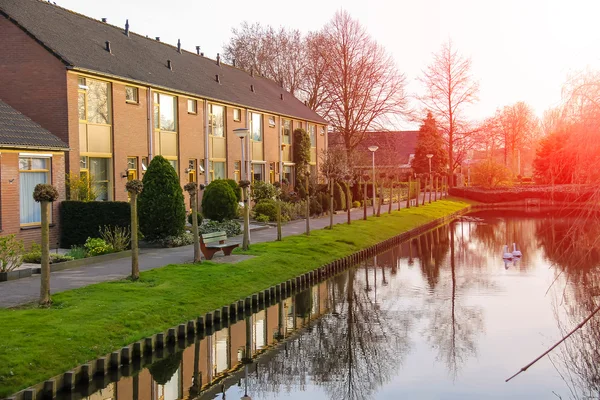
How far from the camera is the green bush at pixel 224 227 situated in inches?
1080

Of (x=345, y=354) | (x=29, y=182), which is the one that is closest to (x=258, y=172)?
(x=29, y=182)

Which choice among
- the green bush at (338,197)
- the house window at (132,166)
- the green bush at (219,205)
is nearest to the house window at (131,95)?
the house window at (132,166)

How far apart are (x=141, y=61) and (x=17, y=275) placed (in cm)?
1734

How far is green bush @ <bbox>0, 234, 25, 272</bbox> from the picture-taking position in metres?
16.5

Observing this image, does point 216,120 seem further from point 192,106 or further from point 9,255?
point 9,255

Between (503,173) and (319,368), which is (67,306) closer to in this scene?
(319,368)

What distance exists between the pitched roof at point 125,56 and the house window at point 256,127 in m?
0.63

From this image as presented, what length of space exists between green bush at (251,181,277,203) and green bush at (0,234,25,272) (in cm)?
2070

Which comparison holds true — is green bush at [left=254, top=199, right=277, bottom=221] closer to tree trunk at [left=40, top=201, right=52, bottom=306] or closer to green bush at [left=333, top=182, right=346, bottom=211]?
green bush at [left=333, top=182, right=346, bottom=211]

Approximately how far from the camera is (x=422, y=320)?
1706cm

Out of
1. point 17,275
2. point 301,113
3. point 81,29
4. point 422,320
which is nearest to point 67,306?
point 17,275

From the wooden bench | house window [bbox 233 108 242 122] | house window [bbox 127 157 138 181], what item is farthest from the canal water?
house window [bbox 233 108 242 122]

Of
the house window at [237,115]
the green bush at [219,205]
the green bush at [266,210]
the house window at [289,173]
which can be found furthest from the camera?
the house window at [289,173]

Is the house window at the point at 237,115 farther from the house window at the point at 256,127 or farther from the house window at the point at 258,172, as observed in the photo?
the house window at the point at 258,172
